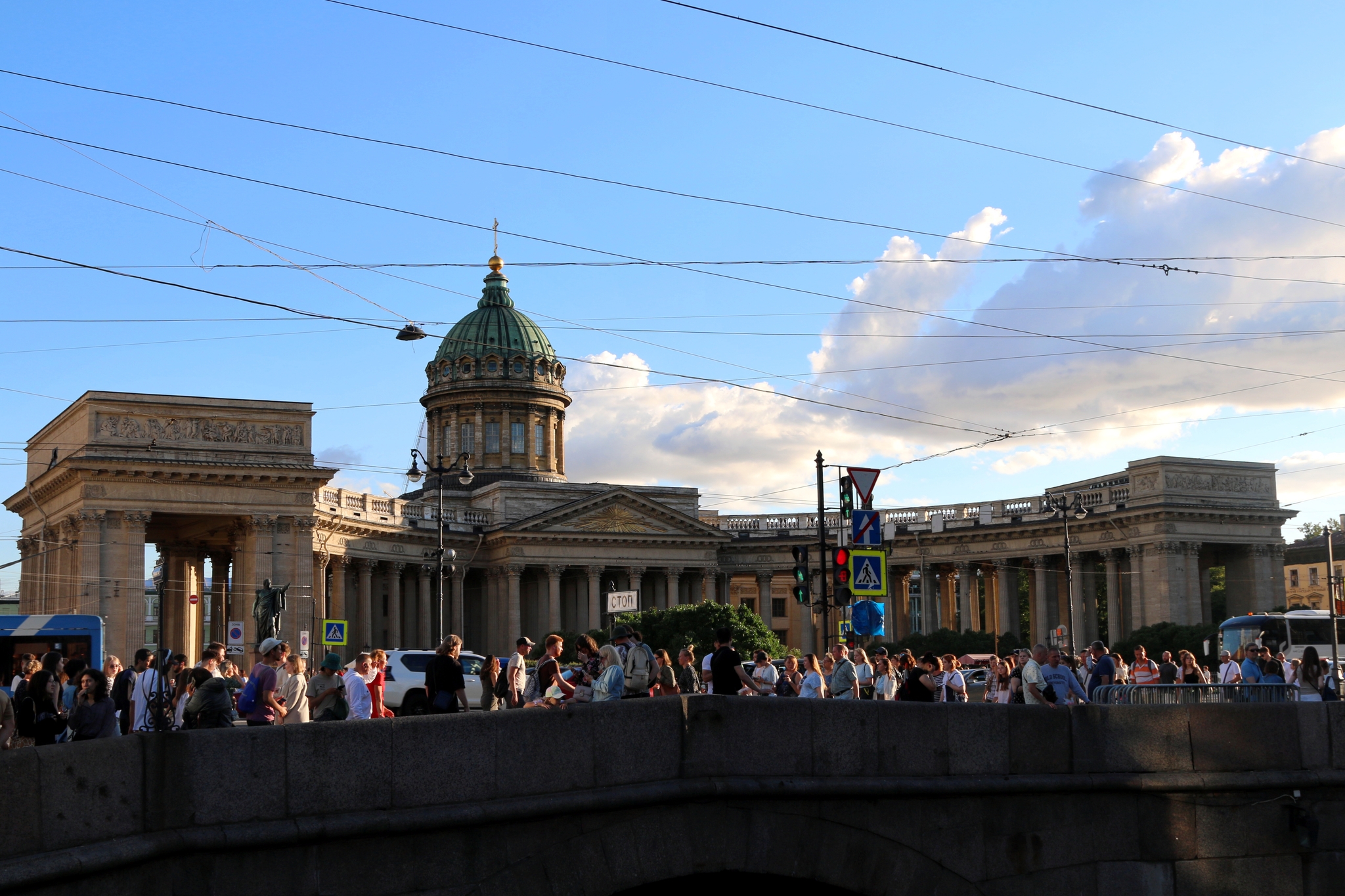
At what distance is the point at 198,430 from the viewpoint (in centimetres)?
5794

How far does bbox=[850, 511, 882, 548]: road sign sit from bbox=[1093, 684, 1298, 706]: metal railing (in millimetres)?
11252

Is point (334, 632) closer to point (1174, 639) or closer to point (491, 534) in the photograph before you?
point (1174, 639)

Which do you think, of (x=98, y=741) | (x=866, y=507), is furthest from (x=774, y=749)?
(x=866, y=507)

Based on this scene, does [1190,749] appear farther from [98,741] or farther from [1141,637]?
[1141,637]

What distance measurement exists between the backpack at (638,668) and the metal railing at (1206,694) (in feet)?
16.8

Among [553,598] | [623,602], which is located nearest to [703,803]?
[623,602]

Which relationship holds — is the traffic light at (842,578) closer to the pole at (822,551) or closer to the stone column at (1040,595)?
the pole at (822,551)

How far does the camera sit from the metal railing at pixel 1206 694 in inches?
596

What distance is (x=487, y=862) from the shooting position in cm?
1085

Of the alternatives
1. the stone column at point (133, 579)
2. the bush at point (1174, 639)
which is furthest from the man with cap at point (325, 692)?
the bush at point (1174, 639)

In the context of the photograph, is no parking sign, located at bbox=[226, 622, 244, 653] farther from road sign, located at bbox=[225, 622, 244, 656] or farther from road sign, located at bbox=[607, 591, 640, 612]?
road sign, located at bbox=[607, 591, 640, 612]

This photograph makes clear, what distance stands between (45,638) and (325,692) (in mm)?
21379

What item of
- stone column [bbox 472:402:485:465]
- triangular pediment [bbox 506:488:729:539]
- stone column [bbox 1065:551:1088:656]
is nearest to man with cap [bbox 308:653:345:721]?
triangular pediment [bbox 506:488:729:539]

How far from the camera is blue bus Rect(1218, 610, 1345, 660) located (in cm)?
5250
